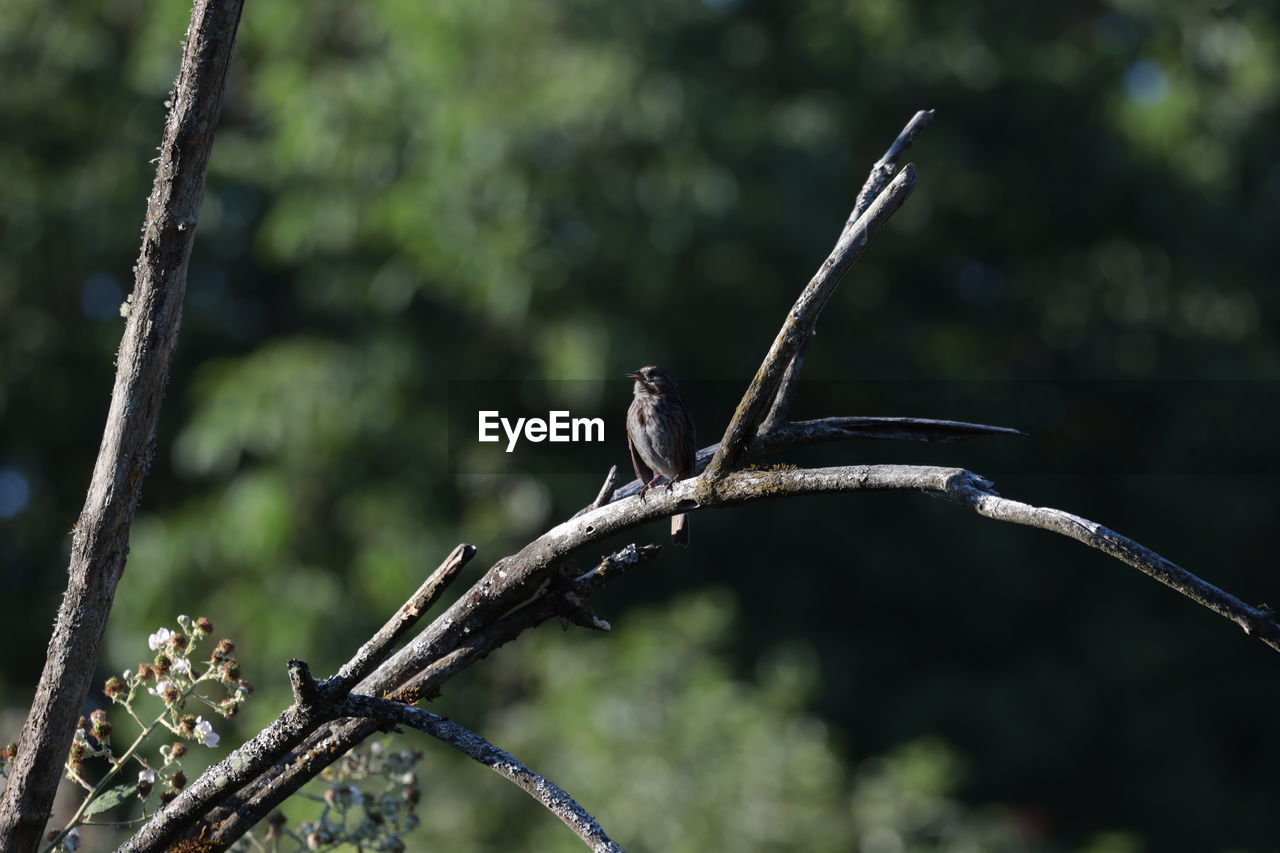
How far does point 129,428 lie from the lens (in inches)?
85.7

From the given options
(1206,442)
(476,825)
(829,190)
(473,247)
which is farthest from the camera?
(1206,442)

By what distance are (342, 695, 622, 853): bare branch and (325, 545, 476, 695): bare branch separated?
0.13ft

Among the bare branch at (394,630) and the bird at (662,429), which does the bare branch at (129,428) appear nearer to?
the bare branch at (394,630)

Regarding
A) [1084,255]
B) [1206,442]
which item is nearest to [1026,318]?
[1084,255]

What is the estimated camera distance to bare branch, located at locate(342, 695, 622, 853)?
6.31 ft

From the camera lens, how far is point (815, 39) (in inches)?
570

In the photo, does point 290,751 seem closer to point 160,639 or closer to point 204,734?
point 204,734

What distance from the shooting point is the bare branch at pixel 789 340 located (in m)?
2.01

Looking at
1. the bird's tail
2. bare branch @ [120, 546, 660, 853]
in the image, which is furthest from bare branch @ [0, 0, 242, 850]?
the bird's tail

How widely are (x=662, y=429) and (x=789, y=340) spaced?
102 inches

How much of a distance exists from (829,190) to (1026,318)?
391 cm

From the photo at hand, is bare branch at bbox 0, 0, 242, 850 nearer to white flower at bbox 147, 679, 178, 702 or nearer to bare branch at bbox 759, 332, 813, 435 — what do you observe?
white flower at bbox 147, 679, 178, 702

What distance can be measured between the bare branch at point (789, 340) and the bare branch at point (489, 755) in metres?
0.44

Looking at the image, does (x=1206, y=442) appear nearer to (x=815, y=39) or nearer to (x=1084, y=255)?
(x=1084, y=255)
